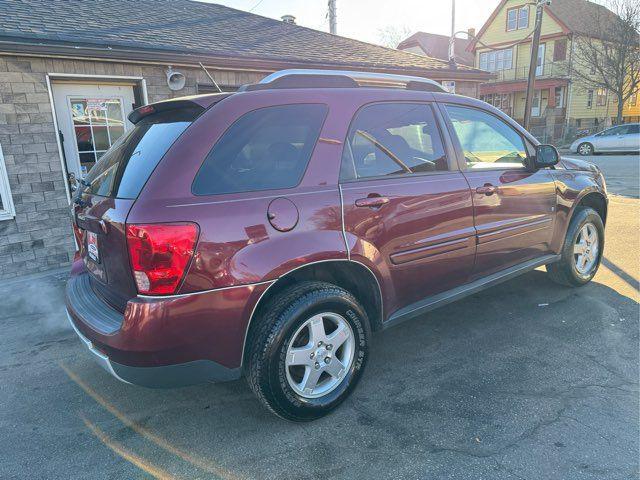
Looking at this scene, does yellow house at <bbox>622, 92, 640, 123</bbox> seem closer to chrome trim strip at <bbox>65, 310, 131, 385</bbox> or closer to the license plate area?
the license plate area

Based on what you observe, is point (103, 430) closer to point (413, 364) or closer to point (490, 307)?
point (413, 364)

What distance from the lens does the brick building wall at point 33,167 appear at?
5.65m

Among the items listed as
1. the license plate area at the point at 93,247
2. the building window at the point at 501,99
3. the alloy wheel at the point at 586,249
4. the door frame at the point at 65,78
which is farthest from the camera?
the building window at the point at 501,99

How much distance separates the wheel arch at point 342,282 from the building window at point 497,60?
38.0 meters

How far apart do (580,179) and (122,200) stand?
162 inches

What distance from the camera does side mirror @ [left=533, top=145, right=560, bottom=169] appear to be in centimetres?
386

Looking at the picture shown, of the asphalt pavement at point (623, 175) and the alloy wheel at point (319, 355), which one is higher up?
the alloy wheel at point (319, 355)

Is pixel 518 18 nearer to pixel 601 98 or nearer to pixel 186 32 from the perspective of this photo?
pixel 601 98

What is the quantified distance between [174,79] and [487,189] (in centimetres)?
523

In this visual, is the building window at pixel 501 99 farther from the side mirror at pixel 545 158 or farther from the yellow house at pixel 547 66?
the side mirror at pixel 545 158

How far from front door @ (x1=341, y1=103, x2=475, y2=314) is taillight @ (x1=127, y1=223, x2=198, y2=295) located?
95 cm

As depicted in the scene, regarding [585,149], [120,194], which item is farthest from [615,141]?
[120,194]

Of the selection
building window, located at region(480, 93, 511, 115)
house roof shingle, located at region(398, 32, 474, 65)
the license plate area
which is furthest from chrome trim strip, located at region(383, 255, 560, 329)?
house roof shingle, located at region(398, 32, 474, 65)

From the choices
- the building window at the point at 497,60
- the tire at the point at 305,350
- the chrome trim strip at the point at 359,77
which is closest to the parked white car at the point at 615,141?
the building window at the point at 497,60
